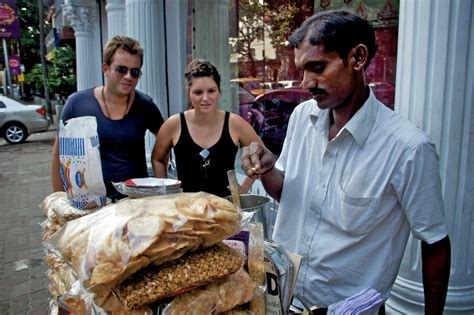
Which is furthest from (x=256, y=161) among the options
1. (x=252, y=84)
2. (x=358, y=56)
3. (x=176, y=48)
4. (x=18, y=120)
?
(x=18, y=120)

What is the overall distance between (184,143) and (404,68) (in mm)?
1269

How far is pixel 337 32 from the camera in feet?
4.22

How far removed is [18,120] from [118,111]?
13.3m

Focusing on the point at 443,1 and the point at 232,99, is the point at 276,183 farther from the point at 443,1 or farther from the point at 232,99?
the point at 232,99

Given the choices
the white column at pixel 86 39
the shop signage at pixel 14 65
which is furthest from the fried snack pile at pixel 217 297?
the shop signage at pixel 14 65

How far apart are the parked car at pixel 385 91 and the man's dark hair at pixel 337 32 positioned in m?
2.66

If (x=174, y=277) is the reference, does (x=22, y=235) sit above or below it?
below

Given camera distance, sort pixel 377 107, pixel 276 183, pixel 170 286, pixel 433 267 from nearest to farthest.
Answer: pixel 170 286 → pixel 433 267 → pixel 377 107 → pixel 276 183

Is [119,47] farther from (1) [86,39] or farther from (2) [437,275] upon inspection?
(1) [86,39]

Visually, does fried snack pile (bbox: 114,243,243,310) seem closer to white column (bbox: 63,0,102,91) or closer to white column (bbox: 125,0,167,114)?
white column (bbox: 125,0,167,114)

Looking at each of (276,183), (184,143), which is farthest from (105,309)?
(184,143)

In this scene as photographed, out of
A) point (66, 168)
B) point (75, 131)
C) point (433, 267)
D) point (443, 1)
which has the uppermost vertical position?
point (443, 1)

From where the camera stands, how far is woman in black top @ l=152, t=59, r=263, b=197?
2.57m

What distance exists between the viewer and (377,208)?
1.31 m
